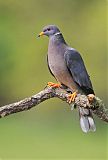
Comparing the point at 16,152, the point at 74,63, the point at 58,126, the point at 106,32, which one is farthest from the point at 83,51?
the point at 74,63

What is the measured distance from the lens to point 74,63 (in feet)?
20.6

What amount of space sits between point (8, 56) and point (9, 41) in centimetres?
36

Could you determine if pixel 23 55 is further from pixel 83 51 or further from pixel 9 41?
pixel 83 51

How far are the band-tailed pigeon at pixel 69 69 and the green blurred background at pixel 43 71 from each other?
4.91 m

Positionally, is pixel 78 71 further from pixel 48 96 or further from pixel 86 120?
pixel 48 96

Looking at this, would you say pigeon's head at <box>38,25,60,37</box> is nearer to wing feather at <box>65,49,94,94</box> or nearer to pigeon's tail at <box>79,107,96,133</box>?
wing feather at <box>65,49,94,94</box>

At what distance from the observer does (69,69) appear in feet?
20.8

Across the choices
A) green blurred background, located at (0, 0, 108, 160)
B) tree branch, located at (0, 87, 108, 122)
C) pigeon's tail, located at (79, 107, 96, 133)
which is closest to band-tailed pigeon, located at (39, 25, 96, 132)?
pigeon's tail, located at (79, 107, 96, 133)

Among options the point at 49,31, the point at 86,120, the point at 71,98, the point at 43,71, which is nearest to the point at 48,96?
the point at 71,98

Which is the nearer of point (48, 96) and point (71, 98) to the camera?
point (48, 96)

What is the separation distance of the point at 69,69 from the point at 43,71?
8.47 meters

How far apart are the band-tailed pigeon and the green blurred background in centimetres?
491

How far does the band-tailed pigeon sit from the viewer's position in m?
6.19

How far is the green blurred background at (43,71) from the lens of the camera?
1238 cm
